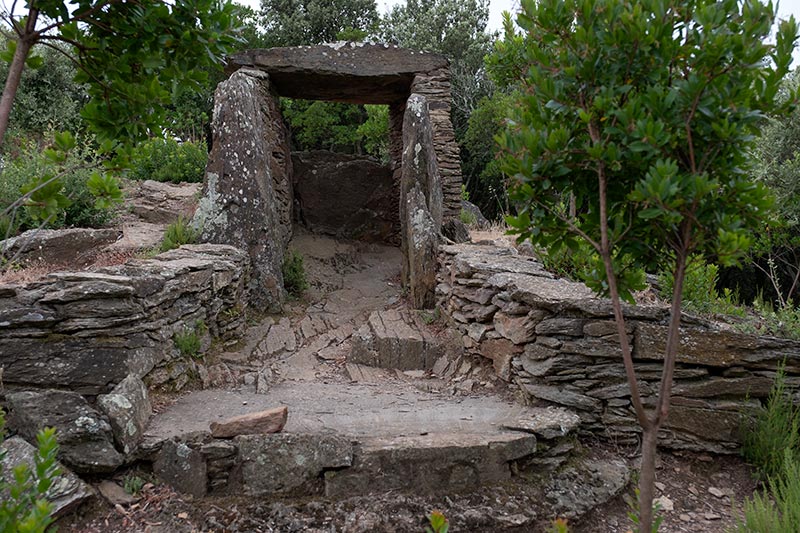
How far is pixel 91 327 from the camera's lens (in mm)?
3842

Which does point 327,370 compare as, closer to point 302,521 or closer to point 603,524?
point 302,521

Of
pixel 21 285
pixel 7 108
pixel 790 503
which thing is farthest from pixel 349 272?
pixel 7 108

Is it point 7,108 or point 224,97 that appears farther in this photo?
point 224,97

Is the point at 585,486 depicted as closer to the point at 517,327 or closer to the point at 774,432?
the point at 517,327

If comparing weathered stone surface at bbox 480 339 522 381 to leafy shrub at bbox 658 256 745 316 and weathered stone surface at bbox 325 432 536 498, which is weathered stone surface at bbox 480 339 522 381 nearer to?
weathered stone surface at bbox 325 432 536 498

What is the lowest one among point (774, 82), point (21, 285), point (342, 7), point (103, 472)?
point (103, 472)

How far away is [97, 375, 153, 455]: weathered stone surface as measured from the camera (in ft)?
11.4

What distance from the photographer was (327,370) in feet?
18.4

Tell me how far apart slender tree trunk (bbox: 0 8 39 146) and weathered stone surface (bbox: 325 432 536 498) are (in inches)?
106

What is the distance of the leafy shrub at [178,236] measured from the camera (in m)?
5.73

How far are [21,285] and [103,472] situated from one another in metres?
1.42

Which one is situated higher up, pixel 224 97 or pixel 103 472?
pixel 224 97

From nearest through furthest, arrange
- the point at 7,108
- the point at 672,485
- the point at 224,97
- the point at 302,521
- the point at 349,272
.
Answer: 1. the point at 7,108
2. the point at 302,521
3. the point at 672,485
4. the point at 224,97
5. the point at 349,272

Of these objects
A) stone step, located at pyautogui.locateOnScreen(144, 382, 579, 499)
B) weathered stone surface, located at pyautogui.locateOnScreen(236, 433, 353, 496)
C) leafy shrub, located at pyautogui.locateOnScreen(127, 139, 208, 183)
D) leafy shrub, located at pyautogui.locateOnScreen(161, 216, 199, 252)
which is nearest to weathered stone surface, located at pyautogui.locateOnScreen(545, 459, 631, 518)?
stone step, located at pyautogui.locateOnScreen(144, 382, 579, 499)
